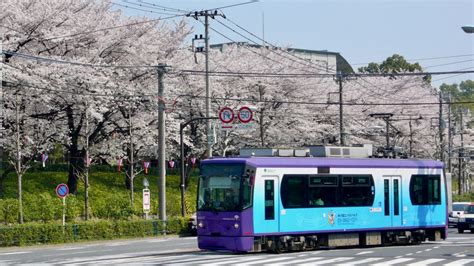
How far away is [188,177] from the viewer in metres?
62.9

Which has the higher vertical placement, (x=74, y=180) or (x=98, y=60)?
(x=98, y=60)

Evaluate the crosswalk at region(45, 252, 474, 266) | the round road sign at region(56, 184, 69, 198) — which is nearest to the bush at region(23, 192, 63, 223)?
the round road sign at region(56, 184, 69, 198)

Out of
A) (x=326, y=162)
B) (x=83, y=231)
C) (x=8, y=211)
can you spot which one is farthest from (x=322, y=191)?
(x=8, y=211)

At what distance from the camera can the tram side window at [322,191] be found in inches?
1076

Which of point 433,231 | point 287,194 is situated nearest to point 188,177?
point 433,231

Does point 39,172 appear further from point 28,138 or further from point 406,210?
point 406,210

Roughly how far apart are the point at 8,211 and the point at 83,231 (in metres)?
4.08

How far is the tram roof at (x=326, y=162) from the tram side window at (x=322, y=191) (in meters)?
0.46

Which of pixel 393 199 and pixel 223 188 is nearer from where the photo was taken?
pixel 223 188

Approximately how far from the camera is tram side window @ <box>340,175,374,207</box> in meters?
28.4

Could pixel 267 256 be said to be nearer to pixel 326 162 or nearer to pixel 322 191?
pixel 322 191

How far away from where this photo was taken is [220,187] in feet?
84.9

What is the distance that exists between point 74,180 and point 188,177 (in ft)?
47.8

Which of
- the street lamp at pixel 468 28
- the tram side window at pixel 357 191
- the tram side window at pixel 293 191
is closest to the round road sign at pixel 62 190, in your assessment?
the tram side window at pixel 293 191
